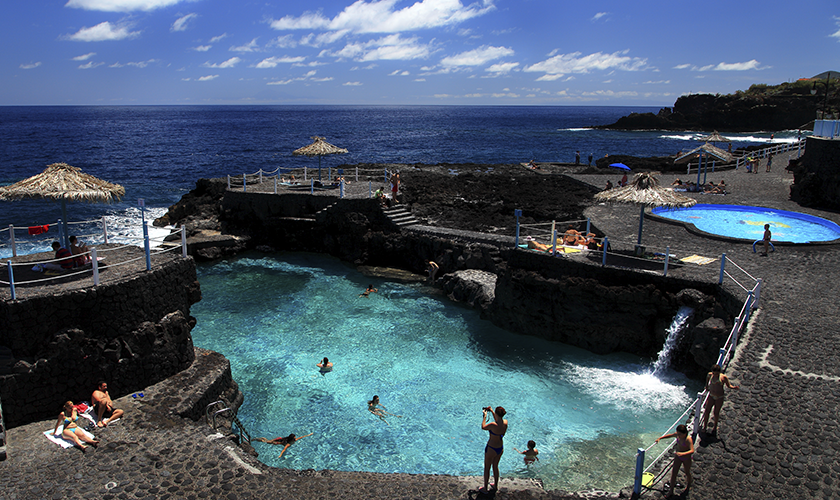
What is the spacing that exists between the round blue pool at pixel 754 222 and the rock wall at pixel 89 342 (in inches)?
714

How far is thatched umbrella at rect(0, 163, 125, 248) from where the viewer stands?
467 inches

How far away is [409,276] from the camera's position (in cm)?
2258

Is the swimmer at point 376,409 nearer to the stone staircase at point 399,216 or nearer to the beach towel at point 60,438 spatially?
the beach towel at point 60,438

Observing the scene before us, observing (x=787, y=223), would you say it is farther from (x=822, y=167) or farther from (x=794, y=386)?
(x=794, y=386)

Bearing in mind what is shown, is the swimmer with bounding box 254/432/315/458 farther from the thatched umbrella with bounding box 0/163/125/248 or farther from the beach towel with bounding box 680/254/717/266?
the beach towel with bounding box 680/254/717/266

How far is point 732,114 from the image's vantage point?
370 feet

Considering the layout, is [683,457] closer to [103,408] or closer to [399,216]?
[103,408]

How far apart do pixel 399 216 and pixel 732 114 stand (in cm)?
11581

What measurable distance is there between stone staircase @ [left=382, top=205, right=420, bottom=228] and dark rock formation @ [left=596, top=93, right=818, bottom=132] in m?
110

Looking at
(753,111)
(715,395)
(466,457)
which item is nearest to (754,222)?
(715,395)

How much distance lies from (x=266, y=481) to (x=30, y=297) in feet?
19.7

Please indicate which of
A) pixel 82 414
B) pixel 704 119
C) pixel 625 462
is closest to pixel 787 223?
pixel 625 462

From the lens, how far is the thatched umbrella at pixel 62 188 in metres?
11.9

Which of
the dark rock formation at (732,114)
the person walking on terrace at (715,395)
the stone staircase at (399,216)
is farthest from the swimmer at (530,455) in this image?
the dark rock formation at (732,114)
